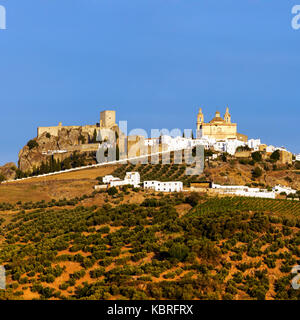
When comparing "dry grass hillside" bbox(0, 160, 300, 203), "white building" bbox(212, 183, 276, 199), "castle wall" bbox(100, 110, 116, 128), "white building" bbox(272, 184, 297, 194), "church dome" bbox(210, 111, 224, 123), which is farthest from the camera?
"castle wall" bbox(100, 110, 116, 128)

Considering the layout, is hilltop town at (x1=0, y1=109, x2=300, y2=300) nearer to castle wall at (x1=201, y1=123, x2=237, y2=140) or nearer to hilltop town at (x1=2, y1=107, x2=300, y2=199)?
hilltop town at (x1=2, y1=107, x2=300, y2=199)

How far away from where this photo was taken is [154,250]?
1103 inches

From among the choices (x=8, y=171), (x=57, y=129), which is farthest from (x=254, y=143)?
(x=8, y=171)

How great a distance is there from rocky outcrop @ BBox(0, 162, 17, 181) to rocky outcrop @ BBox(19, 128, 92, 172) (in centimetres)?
159

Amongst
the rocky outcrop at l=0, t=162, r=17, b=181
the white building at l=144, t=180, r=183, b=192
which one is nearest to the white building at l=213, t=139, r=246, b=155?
the white building at l=144, t=180, r=183, b=192

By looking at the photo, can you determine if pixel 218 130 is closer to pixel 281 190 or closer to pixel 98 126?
pixel 98 126

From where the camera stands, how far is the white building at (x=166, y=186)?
44.0m

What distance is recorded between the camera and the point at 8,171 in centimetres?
6762

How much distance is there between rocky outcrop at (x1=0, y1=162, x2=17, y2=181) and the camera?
65394 mm

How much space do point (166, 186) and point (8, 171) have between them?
1233 inches

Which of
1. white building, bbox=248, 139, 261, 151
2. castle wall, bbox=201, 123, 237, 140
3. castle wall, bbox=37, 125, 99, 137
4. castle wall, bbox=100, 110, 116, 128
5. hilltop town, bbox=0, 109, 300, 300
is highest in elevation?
castle wall, bbox=100, 110, 116, 128

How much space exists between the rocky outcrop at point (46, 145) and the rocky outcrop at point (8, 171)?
1.59 metres

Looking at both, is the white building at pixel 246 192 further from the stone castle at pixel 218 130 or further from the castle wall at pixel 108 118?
the castle wall at pixel 108 118
